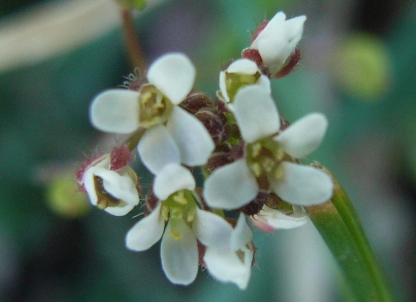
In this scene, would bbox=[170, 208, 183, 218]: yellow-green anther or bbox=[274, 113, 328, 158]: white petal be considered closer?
bbox=[274, 113, 328, 158]: white petal

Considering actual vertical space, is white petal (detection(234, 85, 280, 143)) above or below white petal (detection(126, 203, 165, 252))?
above

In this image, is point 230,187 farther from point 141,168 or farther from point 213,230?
point 141,168

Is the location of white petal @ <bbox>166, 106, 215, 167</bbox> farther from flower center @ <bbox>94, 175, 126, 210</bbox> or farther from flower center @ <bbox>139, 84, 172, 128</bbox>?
flower center @ <bbox>94, 175, 126, 210</bbox>

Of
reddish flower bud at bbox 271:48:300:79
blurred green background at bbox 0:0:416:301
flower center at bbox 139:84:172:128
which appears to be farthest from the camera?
blurred green background at bbox 0:0:416:301

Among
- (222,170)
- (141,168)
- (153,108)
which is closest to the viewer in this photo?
(222,170)

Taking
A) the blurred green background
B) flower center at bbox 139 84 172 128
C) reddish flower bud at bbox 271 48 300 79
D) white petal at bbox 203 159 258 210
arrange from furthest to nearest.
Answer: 1. the blurred green background
2. reddish flower bud at bbox 271 48 300 79
3. flower center at bbox 139 84 172 128
4. white petal at bbox 203 159 258 210

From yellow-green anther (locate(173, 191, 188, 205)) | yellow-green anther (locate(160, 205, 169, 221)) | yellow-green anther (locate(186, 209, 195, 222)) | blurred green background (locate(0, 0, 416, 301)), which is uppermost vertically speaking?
yellow-green anther (locate(173, 191, 188, 205))

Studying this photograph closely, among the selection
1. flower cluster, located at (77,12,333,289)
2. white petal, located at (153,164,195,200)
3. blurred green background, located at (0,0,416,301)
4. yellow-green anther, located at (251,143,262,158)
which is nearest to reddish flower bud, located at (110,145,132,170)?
flower cluster, located at (77,12,333,289)

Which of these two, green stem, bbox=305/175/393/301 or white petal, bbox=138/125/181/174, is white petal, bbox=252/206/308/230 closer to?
green stem, bbox=305/175/393/301

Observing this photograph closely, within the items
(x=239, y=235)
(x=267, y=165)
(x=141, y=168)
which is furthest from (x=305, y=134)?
(x=141, y=168)
